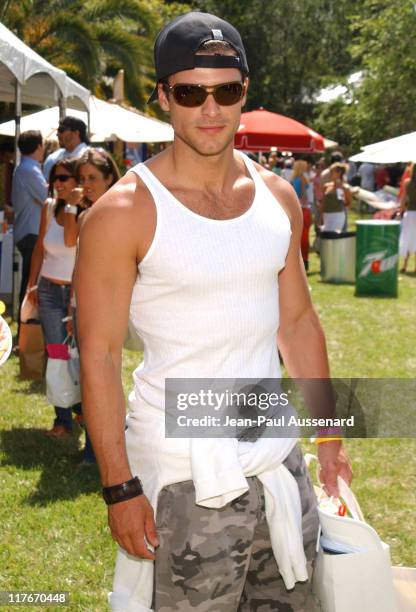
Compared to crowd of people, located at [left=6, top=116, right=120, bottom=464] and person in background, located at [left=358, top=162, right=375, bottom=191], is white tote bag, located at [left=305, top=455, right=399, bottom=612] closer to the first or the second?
crowd of people, located at [left=6, top=116, right=120, bottom=464]

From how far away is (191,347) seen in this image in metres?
2.58

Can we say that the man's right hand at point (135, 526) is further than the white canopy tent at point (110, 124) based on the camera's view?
No

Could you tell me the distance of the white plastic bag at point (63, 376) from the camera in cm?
675

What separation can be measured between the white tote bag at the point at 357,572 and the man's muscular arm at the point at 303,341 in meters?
0.33

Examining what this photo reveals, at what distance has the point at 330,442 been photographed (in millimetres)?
2980

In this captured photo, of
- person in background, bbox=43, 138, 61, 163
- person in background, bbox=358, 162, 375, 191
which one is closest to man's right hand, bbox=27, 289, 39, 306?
person in background, bbox=43, 138, 61, 163

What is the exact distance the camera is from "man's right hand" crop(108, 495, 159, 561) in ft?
8.32

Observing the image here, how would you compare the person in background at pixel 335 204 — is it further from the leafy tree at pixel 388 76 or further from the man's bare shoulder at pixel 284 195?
the leafy tree at pixel 388 76

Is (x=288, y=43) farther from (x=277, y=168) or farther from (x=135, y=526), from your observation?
(x=135, y=526)

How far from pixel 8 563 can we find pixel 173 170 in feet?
9.67

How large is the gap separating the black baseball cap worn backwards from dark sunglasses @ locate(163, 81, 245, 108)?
4cm

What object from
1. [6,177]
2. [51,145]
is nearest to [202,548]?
[51,145]

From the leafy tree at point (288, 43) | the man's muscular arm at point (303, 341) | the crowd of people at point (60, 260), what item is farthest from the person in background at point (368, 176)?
the man's muscular arm at point (303, 341)

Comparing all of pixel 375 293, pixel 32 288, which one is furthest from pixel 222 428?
pixel 375 293
